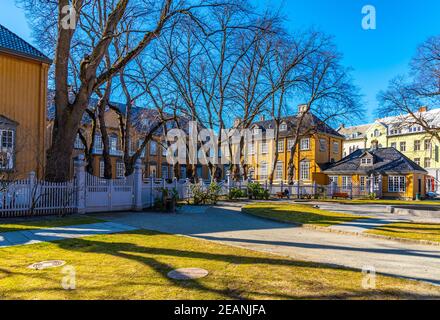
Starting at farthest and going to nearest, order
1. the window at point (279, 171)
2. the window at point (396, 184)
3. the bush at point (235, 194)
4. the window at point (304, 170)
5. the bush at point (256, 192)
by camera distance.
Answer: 1. the window at point (279, 171)
2. the window at point (304, 170)
3. the window at point (396, 184)
4. the bush at point (256, 192)
5. the bush at point (235, 194)

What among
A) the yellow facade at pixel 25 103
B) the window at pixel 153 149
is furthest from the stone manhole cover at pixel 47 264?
the window at pixel 153 149

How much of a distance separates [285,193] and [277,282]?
28961mm

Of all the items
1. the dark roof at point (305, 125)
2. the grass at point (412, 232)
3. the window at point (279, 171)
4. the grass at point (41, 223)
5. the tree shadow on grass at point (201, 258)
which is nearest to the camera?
the tree shadow on grass at point (201, 258)

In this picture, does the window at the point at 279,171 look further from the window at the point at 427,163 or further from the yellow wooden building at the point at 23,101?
the yellow wooden building at the point at 23,101

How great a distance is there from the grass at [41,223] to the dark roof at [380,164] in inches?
1337

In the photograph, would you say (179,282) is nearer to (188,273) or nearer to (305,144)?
(188,273)

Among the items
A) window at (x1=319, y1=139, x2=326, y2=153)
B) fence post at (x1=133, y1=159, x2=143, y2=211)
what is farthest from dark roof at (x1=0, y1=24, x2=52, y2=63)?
window at (x1=319, y1=139, x2=326, y2=153)

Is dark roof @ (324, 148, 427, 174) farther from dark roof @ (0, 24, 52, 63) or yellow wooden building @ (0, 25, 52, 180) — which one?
dark roof @ (0, 24, 52, 63)

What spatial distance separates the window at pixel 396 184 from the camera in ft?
118

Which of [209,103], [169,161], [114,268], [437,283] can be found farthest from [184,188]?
[169,161]

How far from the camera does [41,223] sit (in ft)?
36.3

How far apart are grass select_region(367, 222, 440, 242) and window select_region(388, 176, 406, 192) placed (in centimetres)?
2663

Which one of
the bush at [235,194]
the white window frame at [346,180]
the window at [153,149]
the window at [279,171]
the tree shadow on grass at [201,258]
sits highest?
the window at [153,149]
